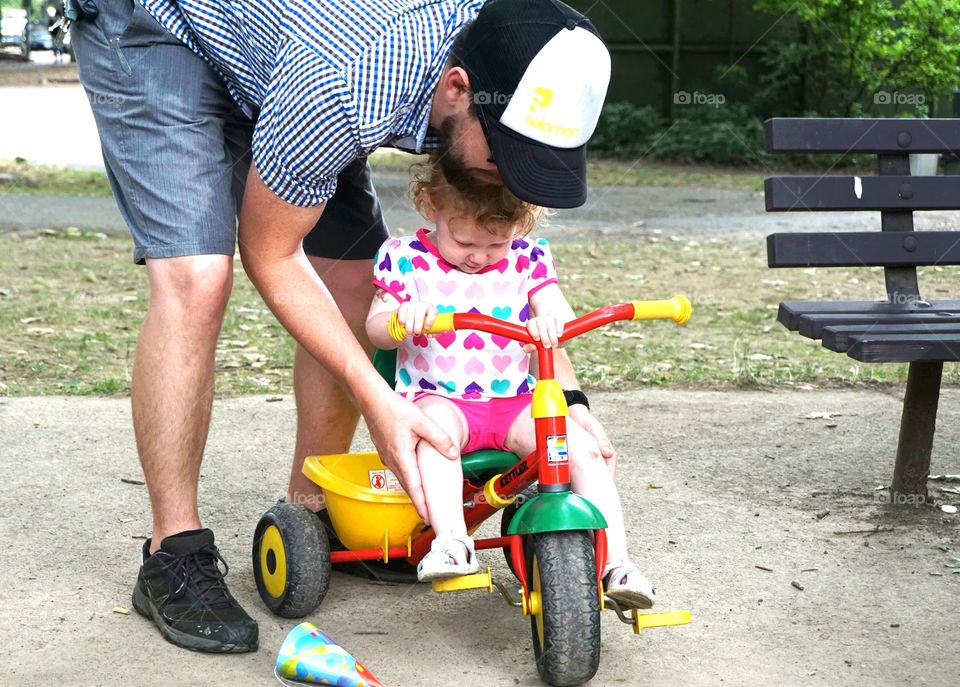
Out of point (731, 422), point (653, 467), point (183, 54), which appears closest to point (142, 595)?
point (183, 54)

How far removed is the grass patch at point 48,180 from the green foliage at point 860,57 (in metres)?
7.54

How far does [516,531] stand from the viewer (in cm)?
249

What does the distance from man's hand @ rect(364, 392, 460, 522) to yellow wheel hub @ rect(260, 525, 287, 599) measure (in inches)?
15.5

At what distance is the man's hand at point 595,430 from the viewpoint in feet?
9.05

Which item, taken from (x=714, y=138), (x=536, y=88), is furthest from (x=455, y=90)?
(x=714, y=138)

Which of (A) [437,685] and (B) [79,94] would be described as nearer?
(A) [437,685]

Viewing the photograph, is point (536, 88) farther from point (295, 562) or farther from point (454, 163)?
point (295, 562)

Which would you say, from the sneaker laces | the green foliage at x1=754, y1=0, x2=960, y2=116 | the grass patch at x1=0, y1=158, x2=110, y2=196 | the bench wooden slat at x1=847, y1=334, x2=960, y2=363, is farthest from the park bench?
the green foliage at x1=754, y1=0, x2=960, y2=116

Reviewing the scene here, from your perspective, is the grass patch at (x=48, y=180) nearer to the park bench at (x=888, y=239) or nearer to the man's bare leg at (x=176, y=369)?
the park bench at (x=888, y=239)

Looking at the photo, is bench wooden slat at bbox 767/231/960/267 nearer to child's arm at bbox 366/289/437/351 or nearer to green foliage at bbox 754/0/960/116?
child's arm at bbox 366/289/437/351

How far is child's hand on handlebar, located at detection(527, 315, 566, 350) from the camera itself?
2568mm

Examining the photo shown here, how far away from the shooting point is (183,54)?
9.11 feet

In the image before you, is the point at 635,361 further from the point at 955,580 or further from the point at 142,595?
the point at 142,595

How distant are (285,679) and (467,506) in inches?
22.0
